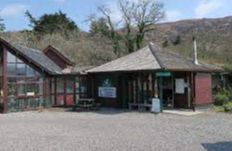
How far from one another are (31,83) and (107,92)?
485 cm

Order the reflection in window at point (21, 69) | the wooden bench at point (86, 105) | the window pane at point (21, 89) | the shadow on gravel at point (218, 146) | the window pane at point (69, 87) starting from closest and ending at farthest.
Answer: the shadow on gravel at point (218, 146) < the wooden bench at point (86, 105) < the window pane at point (21, 89) < the reflection in window at point (21, 69) < the window pane at point (69, 87)

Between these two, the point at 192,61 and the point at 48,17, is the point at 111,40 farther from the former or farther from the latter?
the point at 192,61

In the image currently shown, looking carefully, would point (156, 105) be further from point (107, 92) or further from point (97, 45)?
point (97, 45)

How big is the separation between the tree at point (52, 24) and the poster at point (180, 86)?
101ft

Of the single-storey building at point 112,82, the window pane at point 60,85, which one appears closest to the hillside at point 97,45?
the window pane at point 60,85

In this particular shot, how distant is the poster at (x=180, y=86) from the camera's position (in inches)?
935

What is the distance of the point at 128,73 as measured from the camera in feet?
80.4

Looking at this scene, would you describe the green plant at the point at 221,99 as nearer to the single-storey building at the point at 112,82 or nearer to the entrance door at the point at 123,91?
the single-storey building at the point at 112,82

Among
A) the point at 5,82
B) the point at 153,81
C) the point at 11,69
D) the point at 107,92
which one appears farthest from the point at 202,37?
the point at 5,82

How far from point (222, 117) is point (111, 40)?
3228cm

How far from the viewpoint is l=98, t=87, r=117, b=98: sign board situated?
1017 inches

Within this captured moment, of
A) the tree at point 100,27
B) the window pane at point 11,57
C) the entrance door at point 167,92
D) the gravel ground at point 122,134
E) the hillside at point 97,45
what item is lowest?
the gravel ground at point 122,134

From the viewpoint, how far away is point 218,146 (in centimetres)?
1148

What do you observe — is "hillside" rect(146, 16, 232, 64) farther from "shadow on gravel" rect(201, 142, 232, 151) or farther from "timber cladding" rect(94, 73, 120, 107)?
"shadow on gravel" rect(201, 142, 232, 151)
